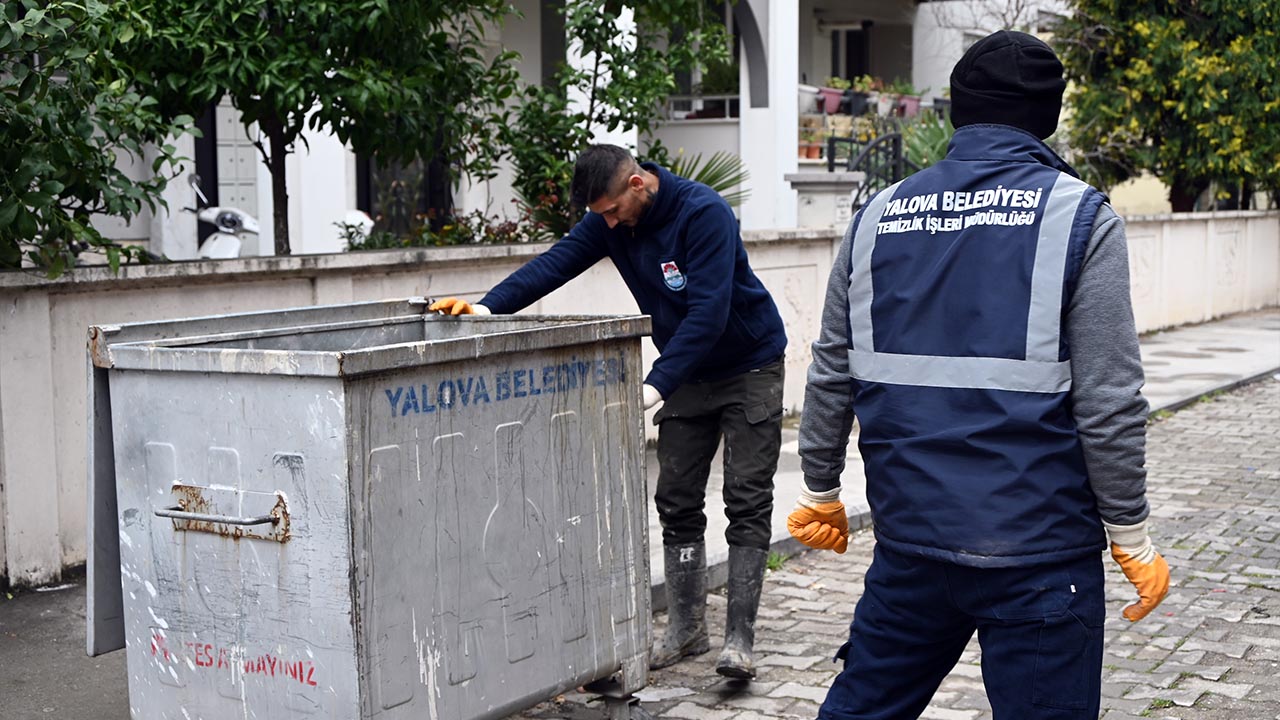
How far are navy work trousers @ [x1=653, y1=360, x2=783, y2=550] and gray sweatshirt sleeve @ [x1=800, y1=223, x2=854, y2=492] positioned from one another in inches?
70.9

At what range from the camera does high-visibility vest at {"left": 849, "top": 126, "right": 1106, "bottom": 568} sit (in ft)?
9.50

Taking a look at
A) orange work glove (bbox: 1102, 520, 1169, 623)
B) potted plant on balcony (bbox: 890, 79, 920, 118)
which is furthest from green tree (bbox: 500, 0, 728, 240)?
potted plant on balcony (bbox: 890, 79, 920, 118)

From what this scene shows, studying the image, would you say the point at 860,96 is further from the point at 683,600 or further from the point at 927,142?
the point at 683,600

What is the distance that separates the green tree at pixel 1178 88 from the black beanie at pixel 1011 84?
59.8 ft

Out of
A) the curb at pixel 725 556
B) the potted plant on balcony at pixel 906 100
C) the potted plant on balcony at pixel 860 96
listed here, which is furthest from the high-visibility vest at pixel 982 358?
the potted plant on balcony at pixel 906 100

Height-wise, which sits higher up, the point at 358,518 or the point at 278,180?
the point at 278,180

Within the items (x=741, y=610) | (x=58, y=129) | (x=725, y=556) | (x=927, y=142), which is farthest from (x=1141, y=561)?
(x=927, y=142)

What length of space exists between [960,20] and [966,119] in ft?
70.3

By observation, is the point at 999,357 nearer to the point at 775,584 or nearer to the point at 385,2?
the point at 775,584

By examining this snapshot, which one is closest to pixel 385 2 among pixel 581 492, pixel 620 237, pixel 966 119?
pixel 620 237

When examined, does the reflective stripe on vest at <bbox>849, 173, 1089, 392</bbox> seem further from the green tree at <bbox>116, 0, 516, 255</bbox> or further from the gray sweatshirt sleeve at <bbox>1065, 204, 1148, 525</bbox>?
the green tree at <bbox>116, 0, 516, 255</bbox>

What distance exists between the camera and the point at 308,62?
705 cm

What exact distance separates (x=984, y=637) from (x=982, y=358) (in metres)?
0.57

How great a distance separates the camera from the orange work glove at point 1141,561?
9.82ft
